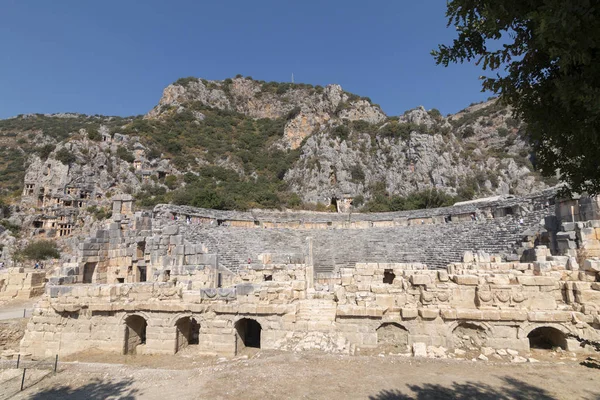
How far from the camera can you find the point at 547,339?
9000 mm

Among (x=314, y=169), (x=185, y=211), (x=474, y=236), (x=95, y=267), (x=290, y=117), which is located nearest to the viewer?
(x=95, y=267)

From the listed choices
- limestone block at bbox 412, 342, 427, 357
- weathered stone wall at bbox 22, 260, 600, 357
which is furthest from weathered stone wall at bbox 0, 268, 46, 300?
limestone block at bbox 412, 342, 427, 357

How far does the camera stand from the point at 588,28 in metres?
2.71

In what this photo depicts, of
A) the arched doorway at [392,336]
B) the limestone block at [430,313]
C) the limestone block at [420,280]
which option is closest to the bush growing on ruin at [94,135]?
the arched doorway at [392,336]

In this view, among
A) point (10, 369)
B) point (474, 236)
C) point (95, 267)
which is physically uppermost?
point (474, 236)

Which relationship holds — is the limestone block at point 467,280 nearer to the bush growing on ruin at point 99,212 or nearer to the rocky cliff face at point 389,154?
the rocky cliff face at point 389,154

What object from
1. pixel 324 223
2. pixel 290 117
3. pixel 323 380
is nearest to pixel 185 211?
pixel 324 223

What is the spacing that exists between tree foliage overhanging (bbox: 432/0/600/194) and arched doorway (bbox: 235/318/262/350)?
8.52 m

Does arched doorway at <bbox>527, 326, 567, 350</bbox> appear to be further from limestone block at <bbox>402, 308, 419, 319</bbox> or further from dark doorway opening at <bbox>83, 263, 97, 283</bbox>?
dark doorway opening at <bbox>83, 263, 97, 283</bbox>

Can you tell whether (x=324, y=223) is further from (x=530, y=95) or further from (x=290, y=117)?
(x=290, y=117)

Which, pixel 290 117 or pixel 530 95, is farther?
pixel 290 117

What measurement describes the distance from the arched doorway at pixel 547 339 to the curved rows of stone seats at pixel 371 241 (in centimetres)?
751

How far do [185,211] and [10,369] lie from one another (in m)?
16.9

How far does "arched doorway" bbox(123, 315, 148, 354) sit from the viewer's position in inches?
384
